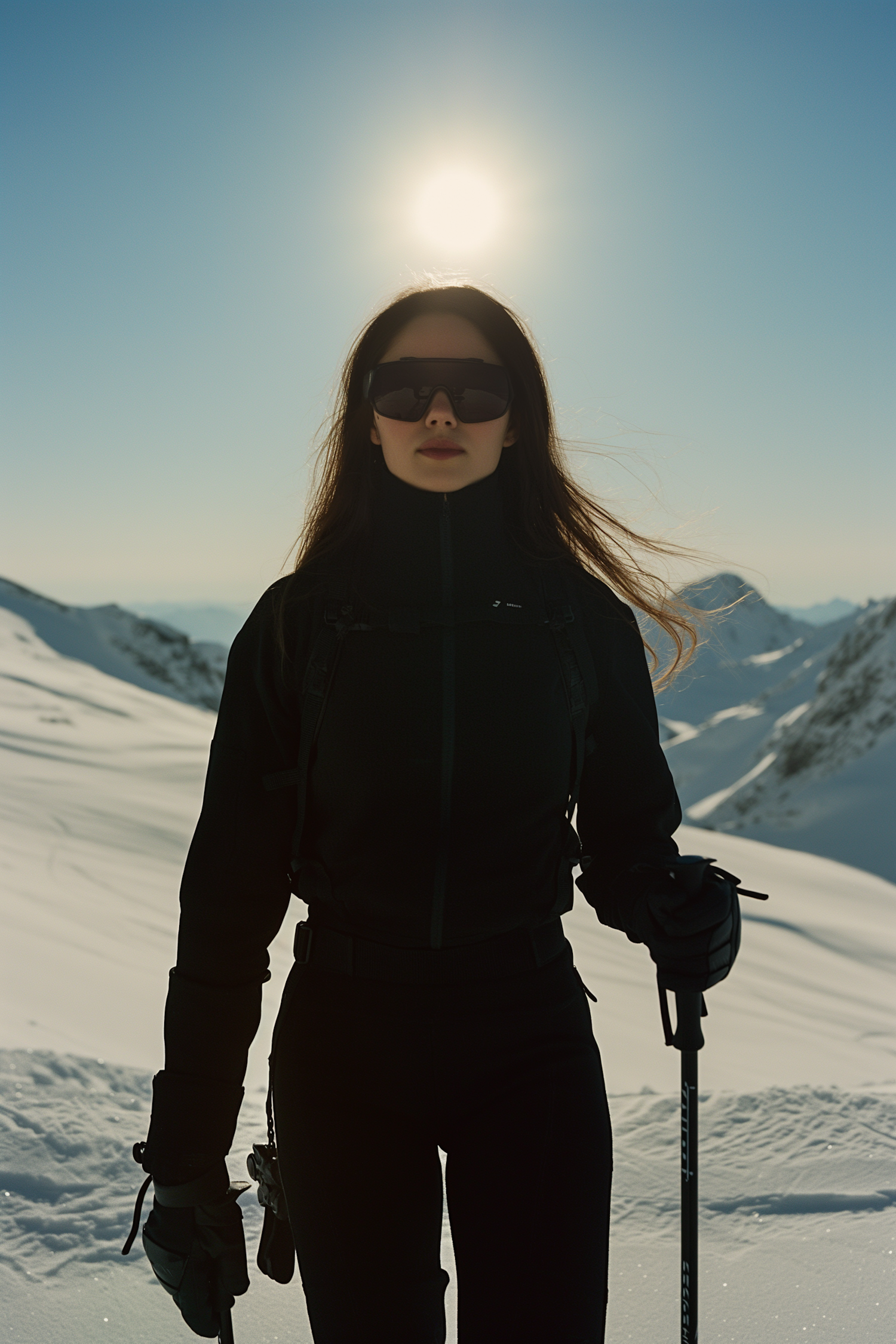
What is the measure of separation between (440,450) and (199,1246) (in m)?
1.62

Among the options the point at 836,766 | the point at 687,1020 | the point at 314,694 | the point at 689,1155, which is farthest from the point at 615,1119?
the point at 836,766

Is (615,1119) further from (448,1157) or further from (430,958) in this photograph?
(430,958)

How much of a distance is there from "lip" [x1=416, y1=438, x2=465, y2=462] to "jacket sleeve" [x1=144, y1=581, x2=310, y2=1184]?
40 cm

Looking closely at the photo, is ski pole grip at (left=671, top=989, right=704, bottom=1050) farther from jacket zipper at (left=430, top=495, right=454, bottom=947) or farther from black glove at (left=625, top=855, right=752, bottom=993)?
A: jacket zipper at (left=430, top=495, right=454, bottom=947)

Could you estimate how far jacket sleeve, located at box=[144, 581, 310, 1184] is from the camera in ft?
5.55

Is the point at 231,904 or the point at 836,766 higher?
the point at 231,904

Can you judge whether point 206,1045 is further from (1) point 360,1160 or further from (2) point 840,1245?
(2) point 840,1245

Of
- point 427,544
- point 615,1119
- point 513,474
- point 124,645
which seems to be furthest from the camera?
point 124,645

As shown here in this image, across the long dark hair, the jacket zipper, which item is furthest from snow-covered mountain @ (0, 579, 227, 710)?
the jacket zipper

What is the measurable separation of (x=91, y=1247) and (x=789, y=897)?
11.0 m

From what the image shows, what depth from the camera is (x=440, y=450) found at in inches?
72.4

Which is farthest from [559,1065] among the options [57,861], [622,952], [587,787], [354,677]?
[57,861]

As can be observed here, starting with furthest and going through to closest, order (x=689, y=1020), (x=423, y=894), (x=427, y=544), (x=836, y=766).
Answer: (x=836, y=766) < (x=427, y=544) < (x=689, y=1020) < (x=423, y=894)

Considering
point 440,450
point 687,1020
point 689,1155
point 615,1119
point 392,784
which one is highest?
point 440,450
